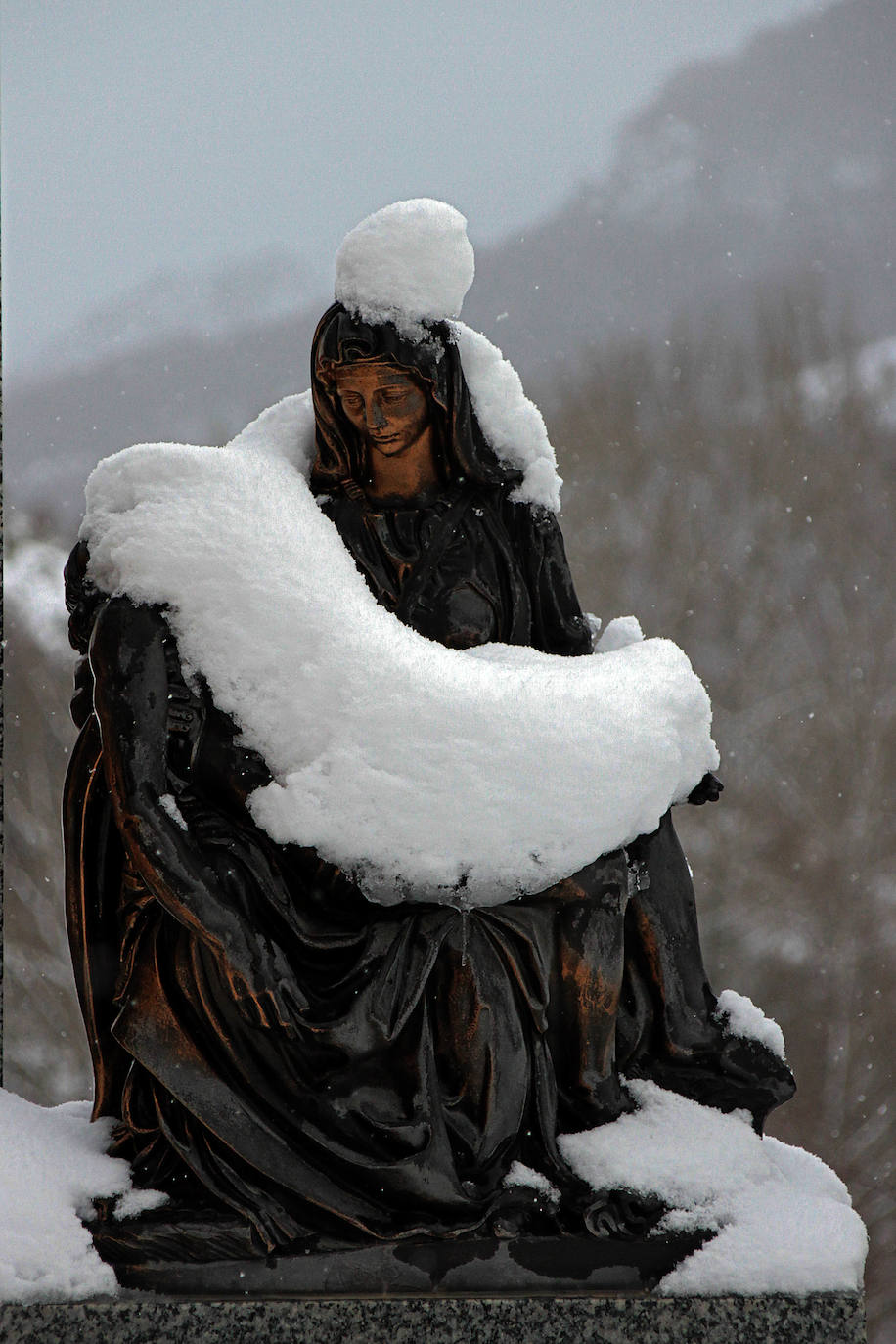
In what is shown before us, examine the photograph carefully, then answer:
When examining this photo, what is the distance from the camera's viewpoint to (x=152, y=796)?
2139 millimetres

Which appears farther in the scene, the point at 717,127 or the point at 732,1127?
the point at 717,127

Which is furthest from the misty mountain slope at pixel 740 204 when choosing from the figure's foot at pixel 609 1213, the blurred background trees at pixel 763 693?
the figure's foot at pixel 609 1213

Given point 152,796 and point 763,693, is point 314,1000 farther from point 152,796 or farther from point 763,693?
point 763,693

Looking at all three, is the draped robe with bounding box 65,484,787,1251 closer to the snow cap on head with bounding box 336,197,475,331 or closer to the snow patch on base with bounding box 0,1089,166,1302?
the snow patch on base with bounding box 0,1089,166,1302

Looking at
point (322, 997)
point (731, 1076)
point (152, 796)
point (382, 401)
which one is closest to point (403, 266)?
point (382, 401)

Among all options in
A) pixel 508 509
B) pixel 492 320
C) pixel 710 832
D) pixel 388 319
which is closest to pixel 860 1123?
pixel 710 832

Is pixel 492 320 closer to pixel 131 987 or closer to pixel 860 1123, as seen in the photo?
pixel 860 1123

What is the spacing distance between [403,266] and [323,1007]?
1.09 metres

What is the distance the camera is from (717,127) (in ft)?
21.3

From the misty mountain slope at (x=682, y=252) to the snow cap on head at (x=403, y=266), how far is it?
3873mm

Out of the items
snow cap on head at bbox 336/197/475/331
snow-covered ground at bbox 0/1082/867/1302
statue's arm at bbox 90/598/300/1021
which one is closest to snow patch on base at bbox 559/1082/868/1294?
snow-covered ground at bbox 0/1082/867/1302

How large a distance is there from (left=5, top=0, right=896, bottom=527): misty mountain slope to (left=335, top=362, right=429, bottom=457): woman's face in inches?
153

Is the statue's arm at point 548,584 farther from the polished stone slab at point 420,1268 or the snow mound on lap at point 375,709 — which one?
the polished stone slab at point 420,1268

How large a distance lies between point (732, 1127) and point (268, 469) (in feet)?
3.76
